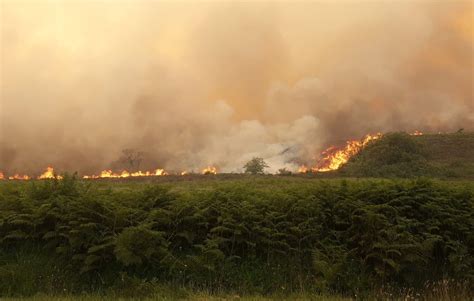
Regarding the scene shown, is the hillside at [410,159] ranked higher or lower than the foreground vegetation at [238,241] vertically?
higher

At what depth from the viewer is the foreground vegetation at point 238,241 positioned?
1208cm

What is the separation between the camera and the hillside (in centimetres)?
9812

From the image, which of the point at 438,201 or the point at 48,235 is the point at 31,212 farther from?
the point at 438,201

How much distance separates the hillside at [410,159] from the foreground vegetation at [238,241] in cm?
8318

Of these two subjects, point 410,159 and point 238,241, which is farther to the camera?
point 410,159

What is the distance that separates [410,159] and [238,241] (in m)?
103

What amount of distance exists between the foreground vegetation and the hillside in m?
83.2

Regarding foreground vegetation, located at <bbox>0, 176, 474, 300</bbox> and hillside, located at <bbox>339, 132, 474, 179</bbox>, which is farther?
hillside, located at <bbox>339, 132, 474, 179</bbox>

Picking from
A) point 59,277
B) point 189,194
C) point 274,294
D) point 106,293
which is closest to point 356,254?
point 274,294

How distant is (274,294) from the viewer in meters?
11.4

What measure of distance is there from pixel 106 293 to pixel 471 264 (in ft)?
34.4

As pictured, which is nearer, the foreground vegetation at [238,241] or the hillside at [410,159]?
the foreground vegetation at [238,241]

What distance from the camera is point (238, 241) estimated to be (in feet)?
42.8

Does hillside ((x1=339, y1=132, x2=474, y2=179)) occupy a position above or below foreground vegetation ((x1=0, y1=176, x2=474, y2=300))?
above
